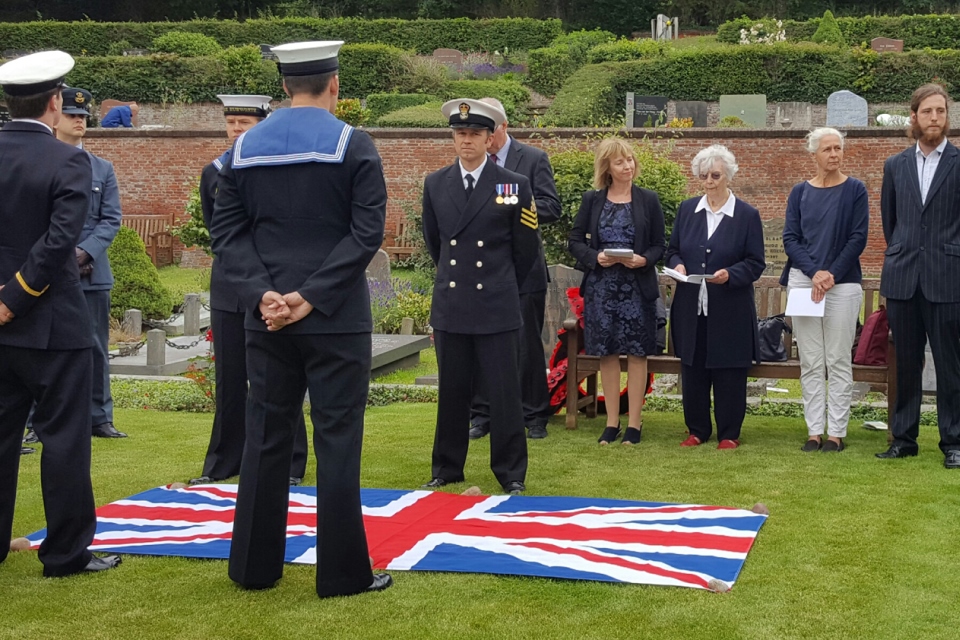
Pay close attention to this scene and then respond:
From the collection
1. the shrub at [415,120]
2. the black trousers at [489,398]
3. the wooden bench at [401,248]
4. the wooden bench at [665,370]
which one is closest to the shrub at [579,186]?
the wooden bench at [665,370]

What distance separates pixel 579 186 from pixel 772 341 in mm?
6016

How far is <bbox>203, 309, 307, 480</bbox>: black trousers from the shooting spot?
6543mm

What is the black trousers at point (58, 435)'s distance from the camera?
4785 mm

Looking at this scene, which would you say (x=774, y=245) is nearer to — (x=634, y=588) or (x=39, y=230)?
(x=634, y=588)

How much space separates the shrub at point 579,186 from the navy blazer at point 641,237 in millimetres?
4633

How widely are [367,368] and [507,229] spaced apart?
204 centimetres

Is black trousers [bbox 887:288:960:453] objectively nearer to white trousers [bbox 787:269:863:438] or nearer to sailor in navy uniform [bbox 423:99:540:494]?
white trousers [bbox 787:269:863:438]

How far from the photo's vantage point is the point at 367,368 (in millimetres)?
4645

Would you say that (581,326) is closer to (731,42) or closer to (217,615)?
(217,615)

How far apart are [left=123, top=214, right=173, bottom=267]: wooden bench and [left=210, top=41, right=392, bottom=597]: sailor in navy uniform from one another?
1850 cm

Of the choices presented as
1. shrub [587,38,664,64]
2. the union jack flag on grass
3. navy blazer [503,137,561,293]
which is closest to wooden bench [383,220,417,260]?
navy blazer [503,137,561,293]

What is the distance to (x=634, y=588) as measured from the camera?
4.50 meters

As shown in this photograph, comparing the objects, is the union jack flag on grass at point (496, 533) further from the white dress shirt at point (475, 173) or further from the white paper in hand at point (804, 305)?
the white paper in hand at point (804, 305)

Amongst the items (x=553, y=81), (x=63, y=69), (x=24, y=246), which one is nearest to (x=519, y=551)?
(x=24, y=246)
